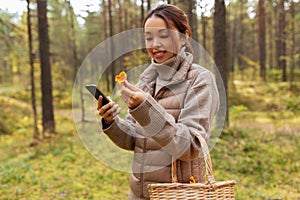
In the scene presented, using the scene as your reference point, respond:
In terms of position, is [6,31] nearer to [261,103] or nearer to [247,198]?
[247,198]

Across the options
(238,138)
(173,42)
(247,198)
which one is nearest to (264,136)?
(238,138)

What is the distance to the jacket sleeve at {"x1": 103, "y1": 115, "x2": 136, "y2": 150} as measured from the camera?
1910 mm

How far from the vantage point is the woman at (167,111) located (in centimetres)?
159

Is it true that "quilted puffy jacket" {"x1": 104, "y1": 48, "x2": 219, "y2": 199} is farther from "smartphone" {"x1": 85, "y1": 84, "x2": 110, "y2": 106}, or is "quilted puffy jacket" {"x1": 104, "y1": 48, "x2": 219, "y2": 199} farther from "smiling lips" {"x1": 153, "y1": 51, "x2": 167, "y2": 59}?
"smartphone" {"x1": 85, "y1": 84, "x2": 110, "y2": 106}

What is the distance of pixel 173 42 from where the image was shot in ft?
6.00

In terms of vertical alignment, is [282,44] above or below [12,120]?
above

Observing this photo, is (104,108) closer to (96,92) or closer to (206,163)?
(96,92)

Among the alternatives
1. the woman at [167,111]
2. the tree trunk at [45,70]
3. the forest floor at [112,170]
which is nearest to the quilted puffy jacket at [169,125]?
the woman at [167,111]

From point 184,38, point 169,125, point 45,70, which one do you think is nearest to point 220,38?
point 45,70

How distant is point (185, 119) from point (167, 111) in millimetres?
152

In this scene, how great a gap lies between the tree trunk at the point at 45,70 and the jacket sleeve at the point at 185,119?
10.3 metres

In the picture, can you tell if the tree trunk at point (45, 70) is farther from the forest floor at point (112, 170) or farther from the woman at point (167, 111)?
the woman at point (167, 111)

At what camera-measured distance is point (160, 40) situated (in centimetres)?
181

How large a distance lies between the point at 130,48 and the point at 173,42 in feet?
0.75
